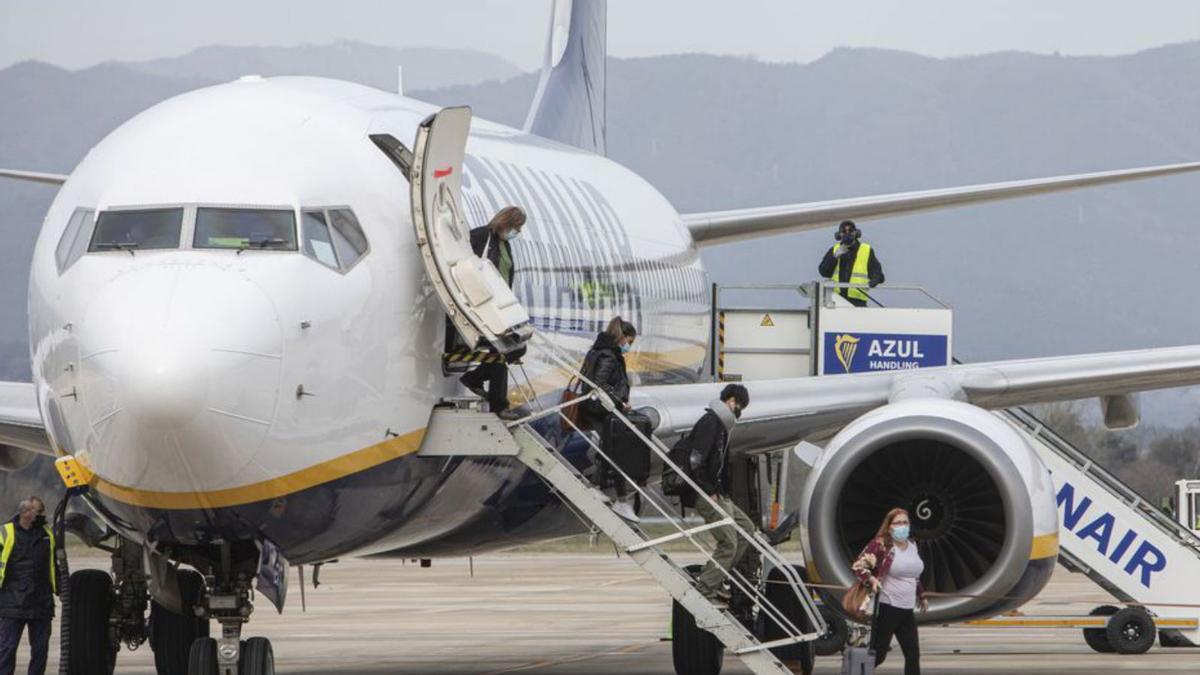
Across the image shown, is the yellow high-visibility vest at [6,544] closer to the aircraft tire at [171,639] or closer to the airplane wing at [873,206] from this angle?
the aircraft tire at [171,639]

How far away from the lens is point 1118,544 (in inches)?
771

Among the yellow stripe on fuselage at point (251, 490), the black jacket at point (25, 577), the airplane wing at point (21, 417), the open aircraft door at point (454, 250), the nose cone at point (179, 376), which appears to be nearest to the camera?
the nose cone at point (179, 376)

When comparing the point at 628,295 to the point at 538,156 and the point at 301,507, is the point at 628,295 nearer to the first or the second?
the point at 538,156

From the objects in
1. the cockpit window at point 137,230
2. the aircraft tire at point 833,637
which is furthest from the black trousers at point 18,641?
the aircraft tire at point 833,637

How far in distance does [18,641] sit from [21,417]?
1.90 m

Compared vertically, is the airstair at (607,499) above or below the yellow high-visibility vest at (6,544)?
above

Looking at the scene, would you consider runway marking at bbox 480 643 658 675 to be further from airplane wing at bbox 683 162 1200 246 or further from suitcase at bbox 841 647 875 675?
suitcase at bbox 841 647 875 675

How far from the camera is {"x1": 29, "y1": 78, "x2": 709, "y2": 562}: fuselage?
998 cm

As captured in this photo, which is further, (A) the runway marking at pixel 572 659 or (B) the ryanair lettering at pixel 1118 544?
(B) the ryanair lettering at pixel 1118 544

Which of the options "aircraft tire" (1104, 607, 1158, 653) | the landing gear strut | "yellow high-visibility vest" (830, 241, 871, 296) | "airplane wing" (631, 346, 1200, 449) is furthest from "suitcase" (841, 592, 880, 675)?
"yellow high-visibility vest" (830, 241, 871, 296)

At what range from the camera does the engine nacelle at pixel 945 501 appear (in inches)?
530

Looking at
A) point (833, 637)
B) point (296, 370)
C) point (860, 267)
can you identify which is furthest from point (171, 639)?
point (860, 267)

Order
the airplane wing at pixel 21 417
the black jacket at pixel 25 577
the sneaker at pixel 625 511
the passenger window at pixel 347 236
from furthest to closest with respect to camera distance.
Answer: the black jacket at pixel 25 577 → the airplane wing at pixel 21 417 → the sneaker at pixel 625 511 → the passenger window at pixel 347 236

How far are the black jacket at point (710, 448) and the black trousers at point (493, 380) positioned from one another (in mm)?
2394
